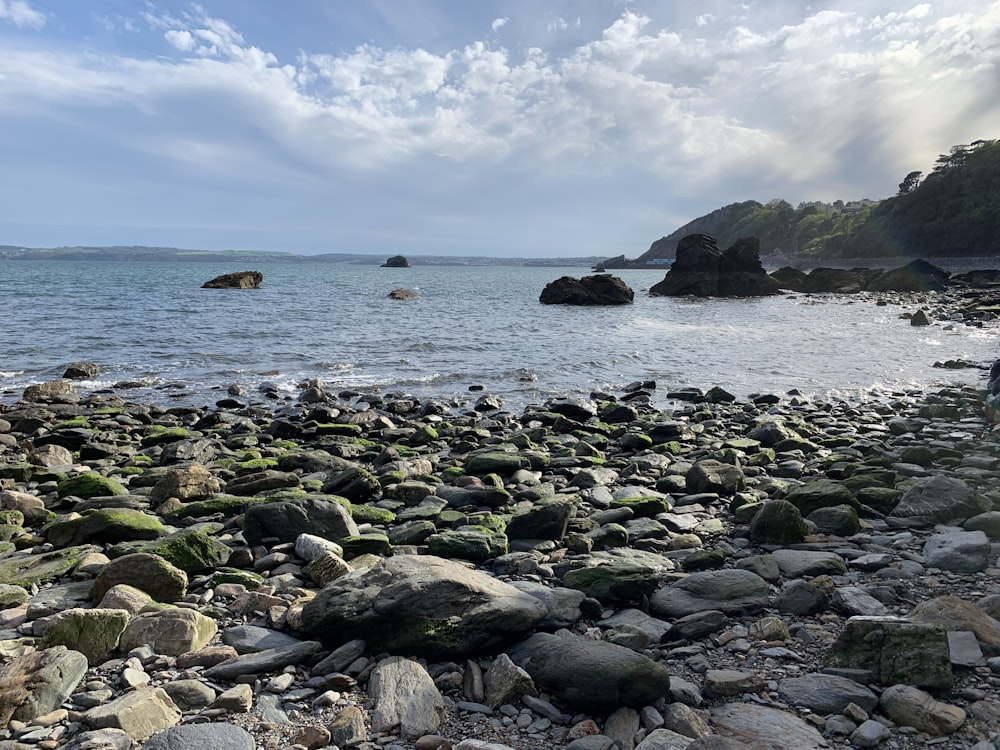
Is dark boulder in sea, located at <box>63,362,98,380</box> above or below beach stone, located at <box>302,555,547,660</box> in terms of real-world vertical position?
below

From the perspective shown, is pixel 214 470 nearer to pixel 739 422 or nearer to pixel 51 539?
pixel 51 539

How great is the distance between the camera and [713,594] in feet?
14.9

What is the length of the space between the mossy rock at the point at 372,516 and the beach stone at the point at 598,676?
3.43 metres

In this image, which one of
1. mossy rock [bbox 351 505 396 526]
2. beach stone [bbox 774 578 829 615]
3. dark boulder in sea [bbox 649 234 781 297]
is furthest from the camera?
dark boulder in sea [bbox 649 234 781 297]

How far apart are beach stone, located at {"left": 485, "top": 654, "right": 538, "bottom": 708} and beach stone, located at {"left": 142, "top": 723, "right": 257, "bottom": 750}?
1.18 m

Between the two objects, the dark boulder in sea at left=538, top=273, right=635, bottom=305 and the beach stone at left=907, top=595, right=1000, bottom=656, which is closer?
the beach stone at left=907, top=595, right=1000, bottom=656

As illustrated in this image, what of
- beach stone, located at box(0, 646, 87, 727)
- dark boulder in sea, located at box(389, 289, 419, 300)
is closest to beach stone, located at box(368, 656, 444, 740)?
beach stone, located at box(0, 646, 87, 727)

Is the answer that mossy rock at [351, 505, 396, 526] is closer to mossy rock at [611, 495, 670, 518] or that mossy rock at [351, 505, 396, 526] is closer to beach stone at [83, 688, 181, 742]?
mossy rock at [611, 495, 670, 518]

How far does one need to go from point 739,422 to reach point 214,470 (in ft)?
30.6

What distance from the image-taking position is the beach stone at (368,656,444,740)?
3.19 m

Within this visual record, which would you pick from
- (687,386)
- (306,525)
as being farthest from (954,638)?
(687,386)

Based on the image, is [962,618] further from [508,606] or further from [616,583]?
[508,606]

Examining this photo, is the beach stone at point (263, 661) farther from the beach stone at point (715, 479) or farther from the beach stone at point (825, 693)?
the beach stone at point (715, 479)

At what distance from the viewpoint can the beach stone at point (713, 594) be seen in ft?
14.5
